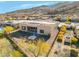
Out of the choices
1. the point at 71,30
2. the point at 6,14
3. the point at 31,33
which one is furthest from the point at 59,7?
the point at 6,14

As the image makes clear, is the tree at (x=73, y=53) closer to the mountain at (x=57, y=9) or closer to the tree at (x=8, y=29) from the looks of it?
the mountain at (x=57, y=9)

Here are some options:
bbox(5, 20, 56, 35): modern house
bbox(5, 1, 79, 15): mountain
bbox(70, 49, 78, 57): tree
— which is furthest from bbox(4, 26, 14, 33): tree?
bbox(70, 49, 78, 57): tree

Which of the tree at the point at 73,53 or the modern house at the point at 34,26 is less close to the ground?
the modern house at the point at 34,26

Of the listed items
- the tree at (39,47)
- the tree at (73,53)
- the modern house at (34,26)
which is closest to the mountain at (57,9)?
the modern house at (34,26)

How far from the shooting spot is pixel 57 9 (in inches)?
90.6

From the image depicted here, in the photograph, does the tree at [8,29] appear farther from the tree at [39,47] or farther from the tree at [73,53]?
the tree at [73,53]

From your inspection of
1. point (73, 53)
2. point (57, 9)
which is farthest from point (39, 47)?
point (57, 9)

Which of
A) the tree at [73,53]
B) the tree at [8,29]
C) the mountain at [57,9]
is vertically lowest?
the tree at [73,53]

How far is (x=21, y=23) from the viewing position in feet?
7.54

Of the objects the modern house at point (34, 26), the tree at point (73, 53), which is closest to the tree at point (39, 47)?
the modern house at point (34, 26)

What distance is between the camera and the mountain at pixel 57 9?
2240mm

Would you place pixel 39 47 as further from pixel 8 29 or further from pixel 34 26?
pixel 8 29

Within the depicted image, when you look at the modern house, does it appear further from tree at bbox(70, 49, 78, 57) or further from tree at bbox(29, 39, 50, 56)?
tree at bbox(70, 49, 78, 57)

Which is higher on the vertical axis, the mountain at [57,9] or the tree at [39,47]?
the mountain at [57,9]
